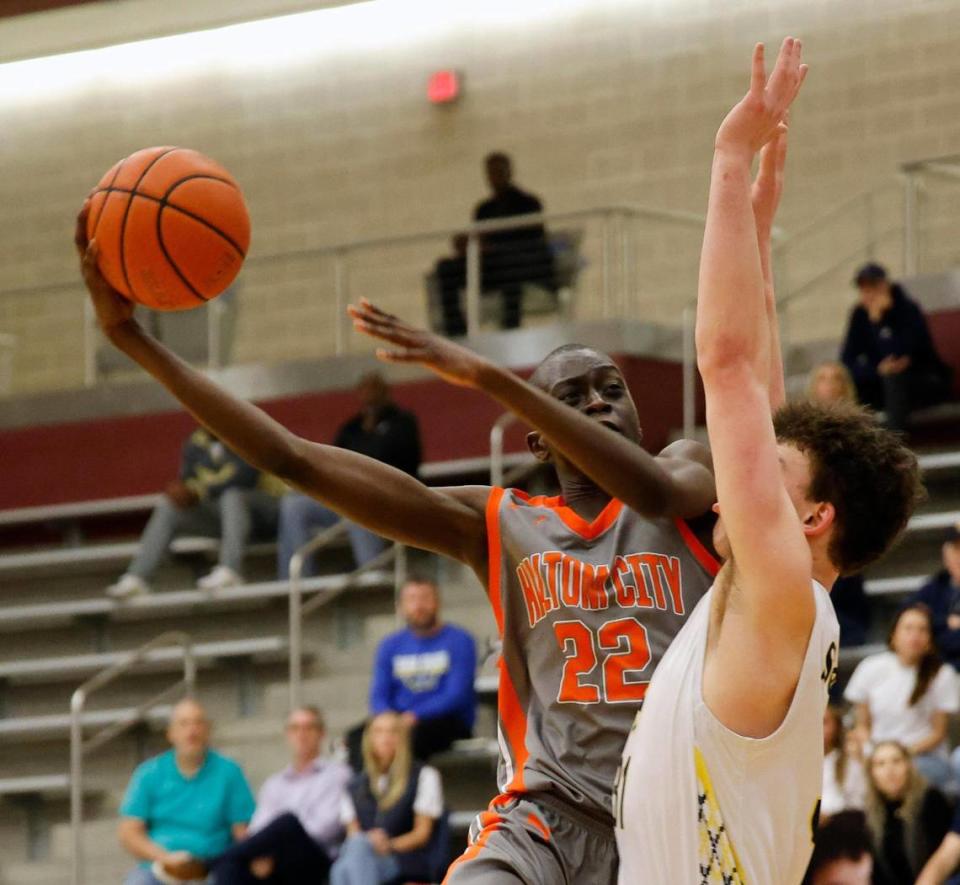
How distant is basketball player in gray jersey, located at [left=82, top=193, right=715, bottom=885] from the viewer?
4.02 metres

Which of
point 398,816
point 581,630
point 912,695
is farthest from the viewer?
point 398,816

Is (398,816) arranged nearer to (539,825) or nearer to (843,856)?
(843,856)

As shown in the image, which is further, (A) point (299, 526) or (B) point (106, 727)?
(B) point (106, 727)

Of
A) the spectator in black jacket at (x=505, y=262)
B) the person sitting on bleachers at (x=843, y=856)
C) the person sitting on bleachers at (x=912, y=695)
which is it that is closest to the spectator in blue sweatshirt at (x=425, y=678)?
the person sitting on bleachers at (x=912, y=695)

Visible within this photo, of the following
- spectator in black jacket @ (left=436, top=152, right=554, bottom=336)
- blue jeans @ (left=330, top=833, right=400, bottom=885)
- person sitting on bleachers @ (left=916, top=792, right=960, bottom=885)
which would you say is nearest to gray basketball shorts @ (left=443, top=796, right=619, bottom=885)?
person sitting on bleachers @ (left=916, top=792, right=960, bottom=885)

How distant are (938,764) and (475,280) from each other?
5.25 meters

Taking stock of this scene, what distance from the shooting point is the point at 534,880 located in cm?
395

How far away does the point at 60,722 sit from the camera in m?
11.9

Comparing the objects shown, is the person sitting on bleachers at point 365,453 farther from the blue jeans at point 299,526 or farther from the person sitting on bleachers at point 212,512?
the person sitting on bleachers at point 212,512

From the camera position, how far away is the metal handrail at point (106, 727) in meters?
10.7

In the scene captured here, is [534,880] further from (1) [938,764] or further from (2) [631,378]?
(2) [631,378]

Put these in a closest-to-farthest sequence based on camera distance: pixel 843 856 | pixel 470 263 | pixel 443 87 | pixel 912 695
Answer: pixel 843 856, pixel 912 695, pixel 470 263, pixel 443 87

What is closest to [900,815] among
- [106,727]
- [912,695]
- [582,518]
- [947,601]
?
[912,695]

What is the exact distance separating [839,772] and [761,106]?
18.7 ft
